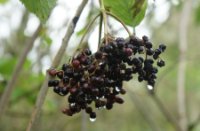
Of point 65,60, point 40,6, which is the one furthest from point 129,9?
point 65,60

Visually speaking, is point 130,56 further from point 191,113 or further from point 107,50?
point 191,113

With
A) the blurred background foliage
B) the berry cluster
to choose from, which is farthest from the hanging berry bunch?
the blurred background foliage

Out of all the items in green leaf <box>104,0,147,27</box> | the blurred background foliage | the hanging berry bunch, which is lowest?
the hanging berry bunch

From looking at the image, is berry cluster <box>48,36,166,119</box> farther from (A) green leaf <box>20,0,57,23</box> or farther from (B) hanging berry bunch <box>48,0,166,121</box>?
(A) green leaf <box>20,0,57,23</box>

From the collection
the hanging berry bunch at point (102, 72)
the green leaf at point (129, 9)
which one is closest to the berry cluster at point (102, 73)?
the hanging berry bunch at point (102, 72)

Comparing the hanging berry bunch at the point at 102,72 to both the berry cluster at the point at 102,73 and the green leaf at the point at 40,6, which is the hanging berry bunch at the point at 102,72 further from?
the green leaf at the point at 40,6
